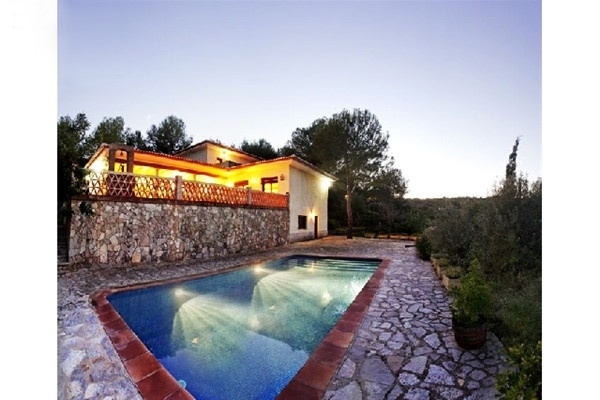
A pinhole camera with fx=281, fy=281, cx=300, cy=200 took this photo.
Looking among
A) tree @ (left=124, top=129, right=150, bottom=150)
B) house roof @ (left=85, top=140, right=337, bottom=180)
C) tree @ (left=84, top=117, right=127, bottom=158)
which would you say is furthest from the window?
tree @ (left=124, top=129, right=150, bottom=150)

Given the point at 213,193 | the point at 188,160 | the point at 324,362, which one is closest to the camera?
the point at 324,362

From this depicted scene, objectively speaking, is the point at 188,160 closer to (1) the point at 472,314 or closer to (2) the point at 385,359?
(2) the point at 385,359

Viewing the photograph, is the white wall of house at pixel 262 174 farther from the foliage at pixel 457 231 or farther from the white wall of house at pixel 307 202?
the foliage at pixel 457 231

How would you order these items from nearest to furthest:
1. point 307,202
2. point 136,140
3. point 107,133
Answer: point 307,202 → point 107,133 → point 136,140

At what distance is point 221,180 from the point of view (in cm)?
1830

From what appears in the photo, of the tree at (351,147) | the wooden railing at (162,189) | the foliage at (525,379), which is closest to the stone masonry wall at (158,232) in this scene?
the wooden railing at (162,189)

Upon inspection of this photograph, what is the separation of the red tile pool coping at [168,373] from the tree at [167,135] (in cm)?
3030

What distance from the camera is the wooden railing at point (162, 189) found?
8.37m

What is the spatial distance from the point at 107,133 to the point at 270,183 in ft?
70.4

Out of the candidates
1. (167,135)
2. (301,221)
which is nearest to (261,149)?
(167,135)
